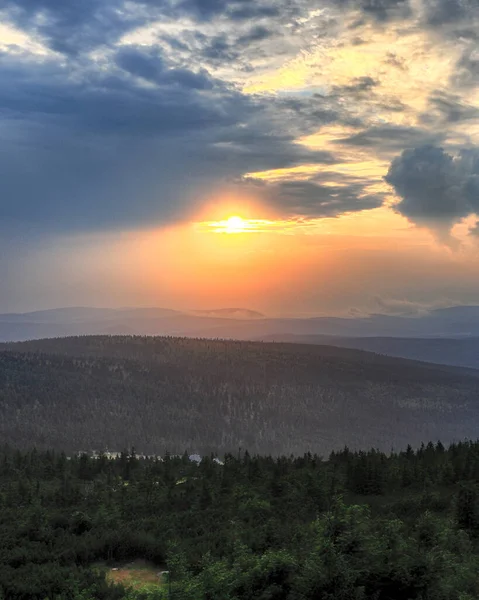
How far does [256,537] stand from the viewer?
29891mm

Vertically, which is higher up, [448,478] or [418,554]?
[418,554]

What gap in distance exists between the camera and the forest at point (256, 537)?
1927cm

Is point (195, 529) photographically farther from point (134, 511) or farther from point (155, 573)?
point (134, 511)

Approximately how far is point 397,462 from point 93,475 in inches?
1669

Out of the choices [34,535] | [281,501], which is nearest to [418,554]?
[34,535]

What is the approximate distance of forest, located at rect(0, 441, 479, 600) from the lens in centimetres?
1927

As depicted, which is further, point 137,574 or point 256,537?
point 256,537

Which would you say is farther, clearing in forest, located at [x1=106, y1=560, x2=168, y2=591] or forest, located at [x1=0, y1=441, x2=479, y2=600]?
clearing in forest, located at [x1=106, y1=560, x2=168, y2=591]

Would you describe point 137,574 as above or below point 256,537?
below

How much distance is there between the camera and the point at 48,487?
5941 cm

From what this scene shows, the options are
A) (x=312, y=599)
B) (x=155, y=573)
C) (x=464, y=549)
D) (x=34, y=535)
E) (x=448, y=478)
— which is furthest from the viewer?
(x=448, y=478)

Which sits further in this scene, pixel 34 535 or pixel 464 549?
pixel 34 535

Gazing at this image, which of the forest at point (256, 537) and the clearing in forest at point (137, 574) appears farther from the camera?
the clearing in forest at point (137, 574)

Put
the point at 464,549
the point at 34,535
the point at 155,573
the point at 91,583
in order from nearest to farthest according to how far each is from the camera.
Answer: the point at 91,583, the point at 464,549, the point at 155,573, the point at 34,535
